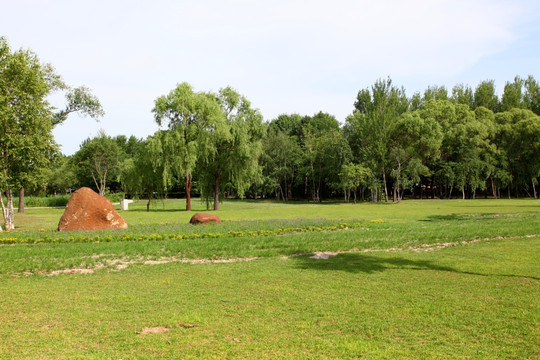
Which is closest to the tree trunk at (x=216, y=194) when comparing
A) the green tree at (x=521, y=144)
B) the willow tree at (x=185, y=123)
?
the willow tree at (x=185, y=123)

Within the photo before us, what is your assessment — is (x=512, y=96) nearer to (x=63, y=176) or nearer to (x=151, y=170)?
(x=151, y=170)

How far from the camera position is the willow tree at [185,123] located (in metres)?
39.8

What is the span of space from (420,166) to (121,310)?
Answer: 5636cm

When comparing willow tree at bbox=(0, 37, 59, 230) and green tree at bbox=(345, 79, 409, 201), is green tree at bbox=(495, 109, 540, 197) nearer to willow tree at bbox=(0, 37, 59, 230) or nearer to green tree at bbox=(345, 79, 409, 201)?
green tree at bbox=(345, 79, 409, 201)

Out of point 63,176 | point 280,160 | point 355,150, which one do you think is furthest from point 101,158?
point 355,150

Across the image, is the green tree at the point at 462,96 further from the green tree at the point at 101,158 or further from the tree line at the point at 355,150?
the green tree at the point at 101,158

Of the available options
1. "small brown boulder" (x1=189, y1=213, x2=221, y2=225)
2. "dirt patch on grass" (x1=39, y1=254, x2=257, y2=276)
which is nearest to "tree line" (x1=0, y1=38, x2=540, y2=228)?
"small brown boulder" (x1=189, y1=213, x2=221, y2=225)

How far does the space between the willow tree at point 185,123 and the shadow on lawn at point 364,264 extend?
2952 cm

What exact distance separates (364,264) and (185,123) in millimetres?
33768

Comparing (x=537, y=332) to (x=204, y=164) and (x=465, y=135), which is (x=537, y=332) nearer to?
(x=204, y=164)

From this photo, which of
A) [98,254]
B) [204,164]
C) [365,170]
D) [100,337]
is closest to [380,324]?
[100,337]

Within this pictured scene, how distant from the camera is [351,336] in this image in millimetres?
5645

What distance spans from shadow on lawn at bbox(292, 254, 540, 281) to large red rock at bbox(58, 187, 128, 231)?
12083 millimetres

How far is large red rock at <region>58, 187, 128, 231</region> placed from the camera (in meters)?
19.4
